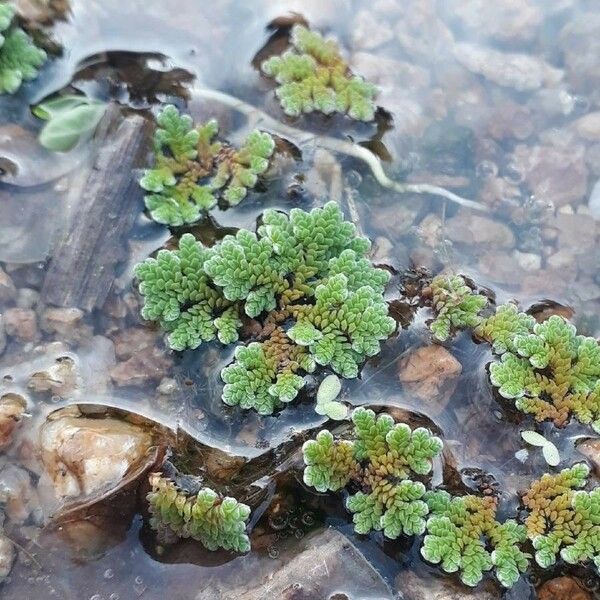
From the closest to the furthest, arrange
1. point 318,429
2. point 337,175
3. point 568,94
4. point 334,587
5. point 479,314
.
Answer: point 334,587
point 318,429
point 479,314
point 337,175
point 568,94

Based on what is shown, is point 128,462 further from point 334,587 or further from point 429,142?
point 429,142

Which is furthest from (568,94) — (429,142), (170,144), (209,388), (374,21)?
(209,388)

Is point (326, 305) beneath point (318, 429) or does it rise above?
above

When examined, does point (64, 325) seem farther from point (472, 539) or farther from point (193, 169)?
point (472, 539)

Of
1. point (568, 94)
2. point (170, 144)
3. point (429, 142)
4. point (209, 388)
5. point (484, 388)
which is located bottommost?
point (209, 388)

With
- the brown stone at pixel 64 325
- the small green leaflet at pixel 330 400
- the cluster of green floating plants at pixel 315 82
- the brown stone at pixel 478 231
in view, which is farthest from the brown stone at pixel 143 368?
the brown stone at pixel 478 231

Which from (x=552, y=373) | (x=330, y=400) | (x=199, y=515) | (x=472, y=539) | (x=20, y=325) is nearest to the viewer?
(x=199, y=515)

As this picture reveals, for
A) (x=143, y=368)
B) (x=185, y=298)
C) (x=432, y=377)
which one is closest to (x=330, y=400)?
(x=432, y=377)
